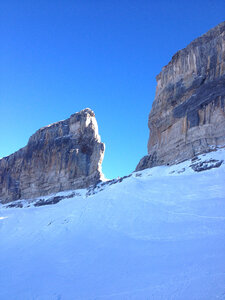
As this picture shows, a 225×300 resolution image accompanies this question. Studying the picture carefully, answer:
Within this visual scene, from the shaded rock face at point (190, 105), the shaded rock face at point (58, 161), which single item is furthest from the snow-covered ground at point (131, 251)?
the shaded rock face at point (58, 161)

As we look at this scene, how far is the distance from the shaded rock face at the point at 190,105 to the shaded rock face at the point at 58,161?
18.5 meters

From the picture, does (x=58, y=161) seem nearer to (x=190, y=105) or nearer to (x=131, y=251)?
(x=190, y=105)

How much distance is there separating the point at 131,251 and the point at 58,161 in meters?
50.1

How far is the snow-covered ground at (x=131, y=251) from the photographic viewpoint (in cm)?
695

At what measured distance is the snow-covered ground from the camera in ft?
22.8

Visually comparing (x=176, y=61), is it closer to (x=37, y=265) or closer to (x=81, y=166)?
(x=81, y=166)

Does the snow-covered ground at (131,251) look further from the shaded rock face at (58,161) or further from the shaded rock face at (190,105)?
the shaded rock face at (58,161)

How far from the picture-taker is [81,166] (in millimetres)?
55312

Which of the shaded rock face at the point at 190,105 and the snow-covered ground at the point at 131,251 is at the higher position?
the shaded rock face at the point at 190,105

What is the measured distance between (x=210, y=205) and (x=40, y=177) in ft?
169

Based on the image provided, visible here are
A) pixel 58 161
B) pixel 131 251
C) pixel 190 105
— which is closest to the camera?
pixel 131 251

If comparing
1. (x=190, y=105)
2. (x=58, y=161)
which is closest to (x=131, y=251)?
(x=190, y=105)

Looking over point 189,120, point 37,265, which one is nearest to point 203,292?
point 37,265

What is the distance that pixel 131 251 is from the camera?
9969mm
